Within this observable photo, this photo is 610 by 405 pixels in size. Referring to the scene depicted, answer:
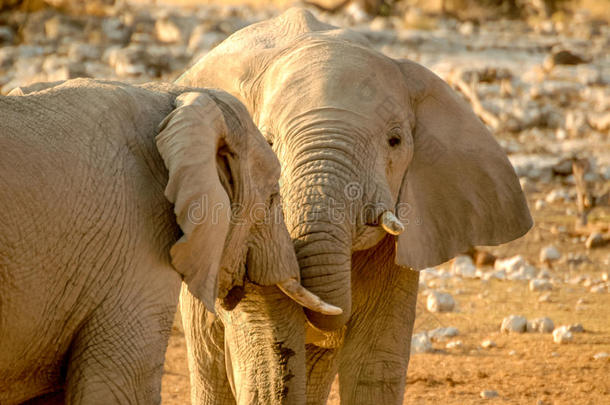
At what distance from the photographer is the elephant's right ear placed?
3.02 m

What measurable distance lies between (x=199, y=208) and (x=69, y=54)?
1242 cm

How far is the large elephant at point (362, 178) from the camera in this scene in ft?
13.3

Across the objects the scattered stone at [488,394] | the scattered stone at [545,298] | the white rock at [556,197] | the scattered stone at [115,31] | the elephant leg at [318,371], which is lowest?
the scattered stone at [488,394]

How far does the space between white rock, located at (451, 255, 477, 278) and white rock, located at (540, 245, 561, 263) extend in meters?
0.52

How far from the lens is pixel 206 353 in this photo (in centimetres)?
438

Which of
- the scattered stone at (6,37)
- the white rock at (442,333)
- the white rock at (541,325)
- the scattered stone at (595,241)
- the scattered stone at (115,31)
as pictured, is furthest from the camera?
the scattered stone at (115,31)

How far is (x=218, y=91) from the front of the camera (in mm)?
3461

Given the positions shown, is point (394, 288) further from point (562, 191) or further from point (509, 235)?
point (562, 191)

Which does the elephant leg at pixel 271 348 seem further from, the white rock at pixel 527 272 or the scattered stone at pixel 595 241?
the scattered stone at pixel 595 241

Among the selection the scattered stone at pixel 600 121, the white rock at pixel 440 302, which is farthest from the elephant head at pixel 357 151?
the scattered stone at pixel 600 121

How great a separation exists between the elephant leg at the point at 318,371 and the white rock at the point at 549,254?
13.6 ft

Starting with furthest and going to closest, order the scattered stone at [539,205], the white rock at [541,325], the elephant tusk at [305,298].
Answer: the scattered stone at [539,205] → the white rock at [541,325] → the elephant tusk at [305,298]

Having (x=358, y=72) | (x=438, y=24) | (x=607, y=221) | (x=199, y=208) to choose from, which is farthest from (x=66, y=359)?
(x=438, y=24)

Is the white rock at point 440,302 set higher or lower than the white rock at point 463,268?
lower
